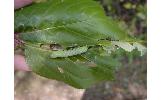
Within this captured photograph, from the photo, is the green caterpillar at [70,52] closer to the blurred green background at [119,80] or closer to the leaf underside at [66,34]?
the leaf underside at [66,34]

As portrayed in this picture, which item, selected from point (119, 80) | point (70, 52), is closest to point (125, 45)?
point (70, 52)

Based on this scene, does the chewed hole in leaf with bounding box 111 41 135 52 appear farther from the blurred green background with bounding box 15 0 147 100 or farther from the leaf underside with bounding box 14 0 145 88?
the blurred green background with bounding box 15 0 147 100

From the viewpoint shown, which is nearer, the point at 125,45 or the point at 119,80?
the point at 125,45

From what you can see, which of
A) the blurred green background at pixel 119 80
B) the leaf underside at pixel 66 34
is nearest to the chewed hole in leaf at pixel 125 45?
the leaf underside at pixel 66 34

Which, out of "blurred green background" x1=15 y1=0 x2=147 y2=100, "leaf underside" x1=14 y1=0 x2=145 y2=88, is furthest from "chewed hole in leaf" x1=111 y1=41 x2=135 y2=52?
"blurred green background" x1=15 y1=0 x2=147 y2=100

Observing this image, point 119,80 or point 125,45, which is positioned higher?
point 125,45

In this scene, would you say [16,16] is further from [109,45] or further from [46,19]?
[109,45]

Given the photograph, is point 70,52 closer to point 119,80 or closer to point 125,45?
point 125,45

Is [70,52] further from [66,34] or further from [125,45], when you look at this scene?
[125,45]
